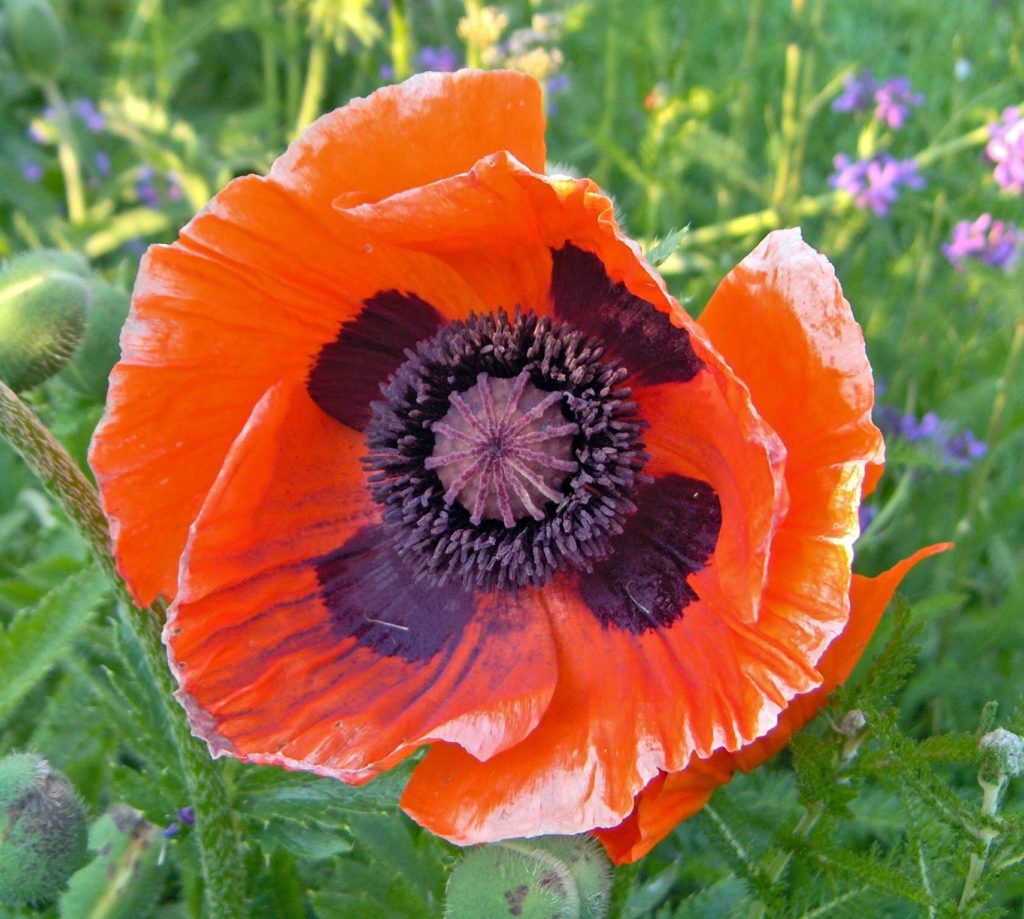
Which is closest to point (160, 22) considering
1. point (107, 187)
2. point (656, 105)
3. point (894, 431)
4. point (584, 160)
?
point (107, 187)

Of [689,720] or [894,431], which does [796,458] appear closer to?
[689,720]

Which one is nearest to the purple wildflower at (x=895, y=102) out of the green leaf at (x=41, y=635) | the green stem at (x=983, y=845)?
A: the green stem at (x=983, y=845)

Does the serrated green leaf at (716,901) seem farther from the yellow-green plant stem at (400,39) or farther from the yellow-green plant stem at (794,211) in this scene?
the yellow-green plant stem at (400,39)

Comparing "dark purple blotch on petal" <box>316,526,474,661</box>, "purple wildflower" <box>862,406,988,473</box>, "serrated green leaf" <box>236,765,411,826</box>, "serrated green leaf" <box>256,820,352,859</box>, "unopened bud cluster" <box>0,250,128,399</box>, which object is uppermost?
"unopened bud cluster" <box>0,250,128,399</box>

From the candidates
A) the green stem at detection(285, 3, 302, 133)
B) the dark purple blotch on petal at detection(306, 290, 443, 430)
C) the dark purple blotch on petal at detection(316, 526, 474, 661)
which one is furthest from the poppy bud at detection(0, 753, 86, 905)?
the green stem at detection(285, 3, 302, 133)

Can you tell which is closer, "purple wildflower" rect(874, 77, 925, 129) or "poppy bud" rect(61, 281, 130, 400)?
"poppy bud" rect(61, 281, 130, 400)

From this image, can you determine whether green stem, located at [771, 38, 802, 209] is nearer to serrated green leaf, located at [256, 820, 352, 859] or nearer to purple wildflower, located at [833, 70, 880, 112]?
purple wildflower, located at [833, 70, 880, 112]
